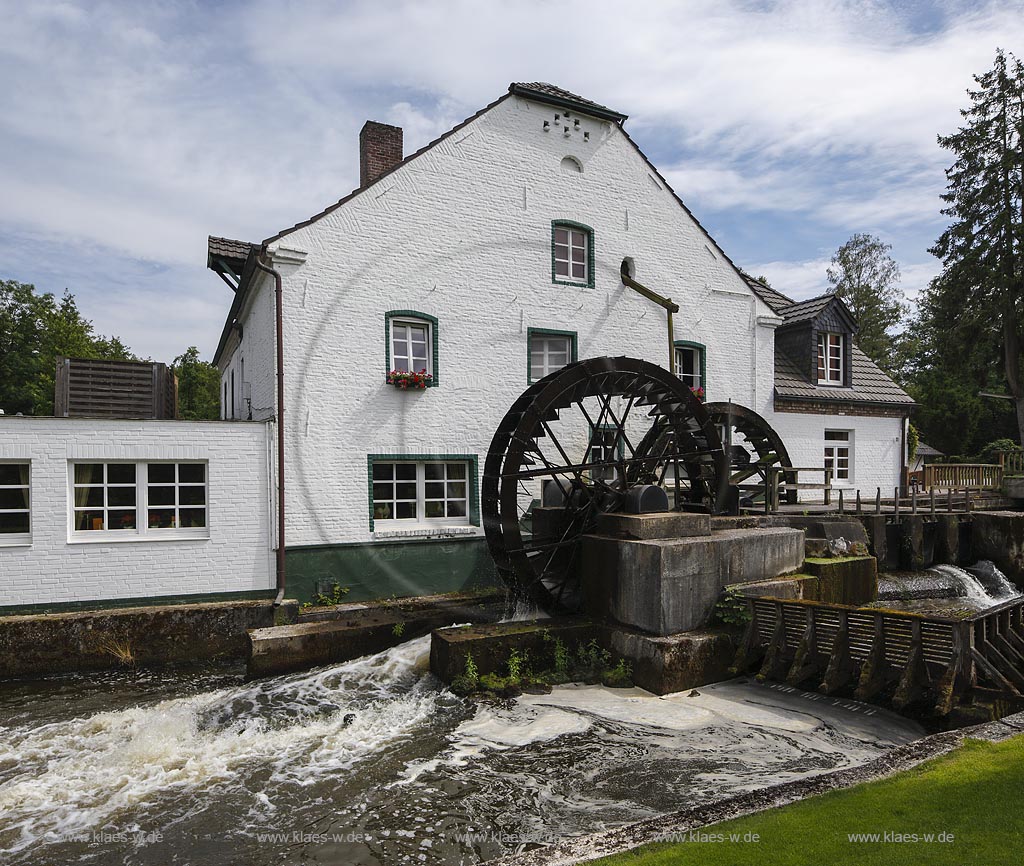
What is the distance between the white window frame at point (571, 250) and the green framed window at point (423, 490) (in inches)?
147

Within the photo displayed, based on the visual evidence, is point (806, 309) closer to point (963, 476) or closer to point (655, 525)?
point (963, 476)

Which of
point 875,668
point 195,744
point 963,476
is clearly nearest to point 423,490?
point 195,744

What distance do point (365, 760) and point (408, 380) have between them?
19.5ft

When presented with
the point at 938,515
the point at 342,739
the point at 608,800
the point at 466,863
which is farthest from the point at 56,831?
the point at 938,515

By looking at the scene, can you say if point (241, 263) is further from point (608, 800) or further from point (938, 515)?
point (938, 515)

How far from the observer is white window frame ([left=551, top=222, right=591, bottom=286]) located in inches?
489

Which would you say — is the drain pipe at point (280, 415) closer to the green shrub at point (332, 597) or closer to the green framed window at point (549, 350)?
the green shrub at point (332, 597)

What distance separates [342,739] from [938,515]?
14073 millimetres

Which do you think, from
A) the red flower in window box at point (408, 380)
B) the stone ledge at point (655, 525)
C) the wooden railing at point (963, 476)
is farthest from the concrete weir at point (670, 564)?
the wooden railing at point (963, 476)

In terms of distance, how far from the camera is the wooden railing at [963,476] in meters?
18.7

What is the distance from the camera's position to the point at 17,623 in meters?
8.32

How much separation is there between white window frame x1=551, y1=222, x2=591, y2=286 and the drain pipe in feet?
15.8

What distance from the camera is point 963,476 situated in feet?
63.1

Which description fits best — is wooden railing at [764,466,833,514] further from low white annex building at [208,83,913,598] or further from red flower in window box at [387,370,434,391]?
red flower in window box at [387,370,434,391]
